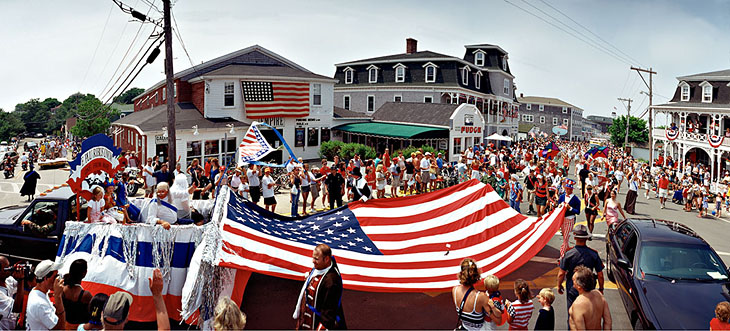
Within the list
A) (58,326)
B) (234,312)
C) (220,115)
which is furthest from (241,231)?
(220,115)

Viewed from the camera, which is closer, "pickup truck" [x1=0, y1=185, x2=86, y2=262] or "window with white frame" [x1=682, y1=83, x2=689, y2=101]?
"pickup truck" [x1=0, y1=185, x2=86, y2=262]

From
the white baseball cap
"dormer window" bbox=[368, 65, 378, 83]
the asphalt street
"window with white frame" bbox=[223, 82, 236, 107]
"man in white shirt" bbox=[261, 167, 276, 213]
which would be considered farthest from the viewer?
"dormer window" bbox=[368, 65, 378, 83]

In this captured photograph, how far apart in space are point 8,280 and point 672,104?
151 feet

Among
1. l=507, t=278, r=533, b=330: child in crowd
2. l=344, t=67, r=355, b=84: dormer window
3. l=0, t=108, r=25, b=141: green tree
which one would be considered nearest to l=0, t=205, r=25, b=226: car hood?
l=507, t=278, r=533, b=330: child in crowd

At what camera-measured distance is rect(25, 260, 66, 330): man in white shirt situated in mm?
4742

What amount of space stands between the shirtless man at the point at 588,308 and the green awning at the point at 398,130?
2567cm

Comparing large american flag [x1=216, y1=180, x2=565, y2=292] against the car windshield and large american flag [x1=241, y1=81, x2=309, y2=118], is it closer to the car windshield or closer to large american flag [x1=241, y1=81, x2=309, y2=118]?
the car windshield

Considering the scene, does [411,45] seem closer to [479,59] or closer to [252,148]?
[479,59]

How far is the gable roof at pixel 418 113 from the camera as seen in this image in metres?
33.6

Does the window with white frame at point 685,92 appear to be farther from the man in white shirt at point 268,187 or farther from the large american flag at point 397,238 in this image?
the man in white shirt at point 268,187

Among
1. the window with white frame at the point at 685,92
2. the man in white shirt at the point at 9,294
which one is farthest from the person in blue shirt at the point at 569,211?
the window with white frame at the point at 685,92

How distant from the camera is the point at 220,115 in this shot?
27.1 metres

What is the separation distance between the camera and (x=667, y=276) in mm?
7020

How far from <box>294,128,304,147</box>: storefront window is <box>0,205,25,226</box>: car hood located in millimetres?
22000
